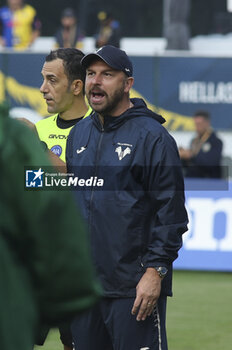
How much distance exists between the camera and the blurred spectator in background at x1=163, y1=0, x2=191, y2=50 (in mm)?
18094

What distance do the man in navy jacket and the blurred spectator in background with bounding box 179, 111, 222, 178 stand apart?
9317mm

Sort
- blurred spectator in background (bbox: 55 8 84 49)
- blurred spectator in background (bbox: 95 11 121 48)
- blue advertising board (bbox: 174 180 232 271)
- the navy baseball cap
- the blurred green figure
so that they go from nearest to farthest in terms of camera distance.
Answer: the blurred green figure
the navy baseball cap
blue advertising board (bbox: 174 180 232 271)
blurred spectator in background (bbox: 95 11 121 48)
blurred spectator in background (bbox: 55 8 84 49)

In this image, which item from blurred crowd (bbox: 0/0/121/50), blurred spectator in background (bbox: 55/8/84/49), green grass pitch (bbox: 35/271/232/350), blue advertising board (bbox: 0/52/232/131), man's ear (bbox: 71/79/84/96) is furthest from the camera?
blurred spectator in background (bbox: 55/8/84/49)

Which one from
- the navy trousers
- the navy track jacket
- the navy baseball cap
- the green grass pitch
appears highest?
the navy baseball cap

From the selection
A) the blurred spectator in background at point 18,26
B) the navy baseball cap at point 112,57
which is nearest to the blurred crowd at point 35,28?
the blurred spectator in background at point 18,26

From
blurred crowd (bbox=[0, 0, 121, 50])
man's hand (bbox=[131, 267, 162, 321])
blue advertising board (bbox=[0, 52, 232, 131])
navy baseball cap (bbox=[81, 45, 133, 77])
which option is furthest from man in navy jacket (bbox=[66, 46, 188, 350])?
blurred crowd (bbox=[0, 0, 121, 50])

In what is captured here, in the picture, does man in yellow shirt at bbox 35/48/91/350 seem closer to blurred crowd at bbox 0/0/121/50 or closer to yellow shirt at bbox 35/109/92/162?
yellow shirt at bbox 35/109/92/162

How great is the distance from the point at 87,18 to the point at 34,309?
18461 mm

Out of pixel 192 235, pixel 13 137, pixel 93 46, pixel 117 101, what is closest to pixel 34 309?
pixel 13 137

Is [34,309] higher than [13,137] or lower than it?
lower

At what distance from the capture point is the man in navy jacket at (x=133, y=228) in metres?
4.52

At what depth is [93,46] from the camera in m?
19.3

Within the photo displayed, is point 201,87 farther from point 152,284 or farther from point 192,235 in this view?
point 152,284

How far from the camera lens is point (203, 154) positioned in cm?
1445
